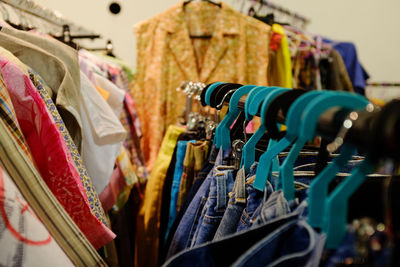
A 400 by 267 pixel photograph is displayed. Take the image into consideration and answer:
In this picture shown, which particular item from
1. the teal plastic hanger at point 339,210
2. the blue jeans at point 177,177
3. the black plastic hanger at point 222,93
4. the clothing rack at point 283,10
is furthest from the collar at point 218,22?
the teal plastic hanger at point 339,210

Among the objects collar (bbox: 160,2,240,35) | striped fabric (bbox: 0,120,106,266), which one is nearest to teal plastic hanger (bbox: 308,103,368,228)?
striped fabric (bbox: 0,120,106,266)

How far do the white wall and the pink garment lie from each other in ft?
5.52

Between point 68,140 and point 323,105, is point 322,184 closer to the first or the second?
point 323,105

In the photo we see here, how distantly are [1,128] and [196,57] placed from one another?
1.34 meters

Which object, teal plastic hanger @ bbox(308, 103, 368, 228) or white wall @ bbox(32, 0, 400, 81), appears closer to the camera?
teal plastic hanger @ bbox(308, 103, 368, 228)

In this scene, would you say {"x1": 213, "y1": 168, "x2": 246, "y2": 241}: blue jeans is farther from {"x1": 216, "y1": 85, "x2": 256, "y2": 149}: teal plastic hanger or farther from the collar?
the collar

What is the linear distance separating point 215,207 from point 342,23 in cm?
214

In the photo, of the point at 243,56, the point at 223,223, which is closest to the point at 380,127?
the point at 223,223

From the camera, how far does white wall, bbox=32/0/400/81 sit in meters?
1.97

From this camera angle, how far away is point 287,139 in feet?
1.12

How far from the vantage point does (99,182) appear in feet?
2.18

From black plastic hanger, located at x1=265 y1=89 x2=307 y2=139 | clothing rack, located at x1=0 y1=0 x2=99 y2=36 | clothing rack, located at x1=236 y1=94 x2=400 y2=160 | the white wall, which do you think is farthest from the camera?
the white wall

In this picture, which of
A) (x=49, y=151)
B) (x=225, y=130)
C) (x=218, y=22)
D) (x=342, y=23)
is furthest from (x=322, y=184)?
(x=342, y=23)

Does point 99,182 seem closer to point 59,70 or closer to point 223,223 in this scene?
point 59,70
